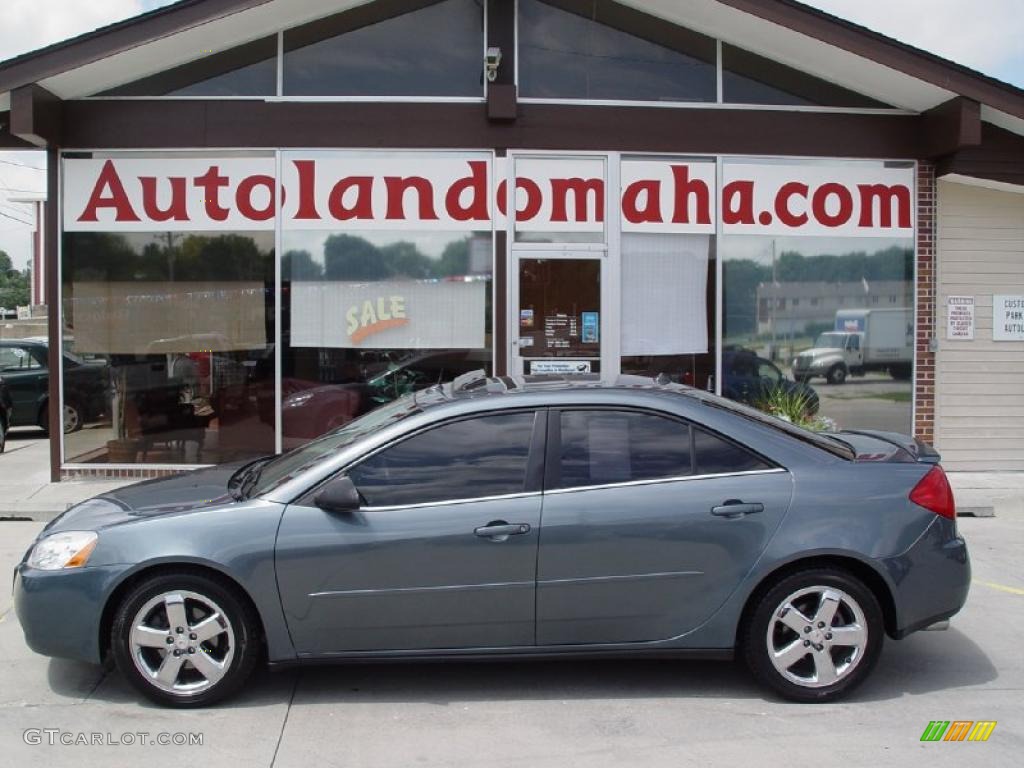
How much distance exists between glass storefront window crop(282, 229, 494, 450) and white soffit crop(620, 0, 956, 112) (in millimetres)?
2978

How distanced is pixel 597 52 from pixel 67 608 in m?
7.92

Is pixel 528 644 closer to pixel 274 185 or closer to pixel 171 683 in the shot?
pixel 171 683

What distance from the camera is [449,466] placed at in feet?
15.2

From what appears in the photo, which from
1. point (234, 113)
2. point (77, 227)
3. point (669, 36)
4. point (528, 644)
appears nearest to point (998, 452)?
point (669, 36)

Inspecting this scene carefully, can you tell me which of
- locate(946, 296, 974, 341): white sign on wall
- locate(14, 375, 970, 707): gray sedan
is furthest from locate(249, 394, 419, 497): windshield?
locate(946, 296, 974, 341): white sign on wall

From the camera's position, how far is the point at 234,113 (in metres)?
10.1

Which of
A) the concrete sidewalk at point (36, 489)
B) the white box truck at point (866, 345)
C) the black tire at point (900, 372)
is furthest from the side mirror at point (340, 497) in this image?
the black tire at point (900, 372)

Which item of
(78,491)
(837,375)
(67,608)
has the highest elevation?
(837,375)

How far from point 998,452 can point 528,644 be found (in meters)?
8.14

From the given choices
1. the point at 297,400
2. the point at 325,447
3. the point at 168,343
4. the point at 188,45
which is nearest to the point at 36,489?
the point at 168,343

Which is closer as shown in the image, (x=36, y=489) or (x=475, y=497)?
(x=475, y=497)

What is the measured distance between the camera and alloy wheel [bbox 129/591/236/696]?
448 centimetres

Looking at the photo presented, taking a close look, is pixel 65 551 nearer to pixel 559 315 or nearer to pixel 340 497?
pixel 340 497

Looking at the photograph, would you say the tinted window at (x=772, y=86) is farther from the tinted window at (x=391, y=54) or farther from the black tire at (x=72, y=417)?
the black tire at (x=72, y=417)
